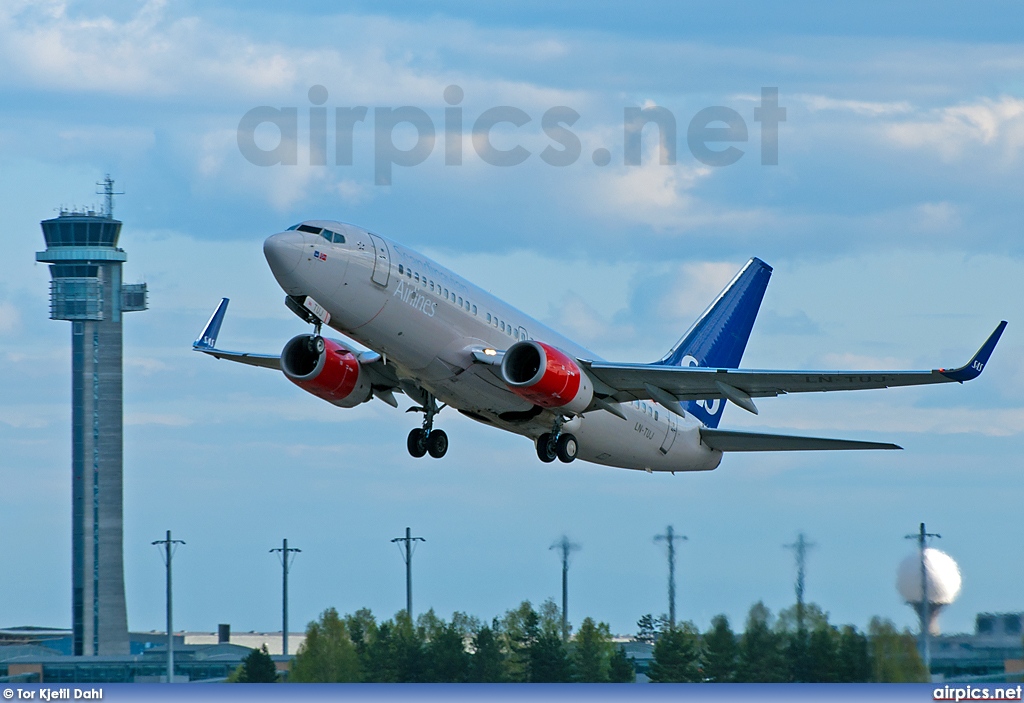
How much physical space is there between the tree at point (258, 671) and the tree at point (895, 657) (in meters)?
28.7

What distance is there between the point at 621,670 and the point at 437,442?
76.4ft

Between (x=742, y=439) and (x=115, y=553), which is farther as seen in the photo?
(x=115, y=553)

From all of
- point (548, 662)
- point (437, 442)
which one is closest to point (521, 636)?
point (548, 662)

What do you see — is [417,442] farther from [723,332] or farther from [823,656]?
[823,656]

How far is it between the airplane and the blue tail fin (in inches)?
111

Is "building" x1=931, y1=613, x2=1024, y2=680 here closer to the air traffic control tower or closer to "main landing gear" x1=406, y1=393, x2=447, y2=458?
"main landing gear" x1=406, y1=393, x2=447, y2=458

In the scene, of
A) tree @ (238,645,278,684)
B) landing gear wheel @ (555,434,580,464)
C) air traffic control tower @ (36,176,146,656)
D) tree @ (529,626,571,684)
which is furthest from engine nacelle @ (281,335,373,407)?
air traffic control tower @ (36,176,146,656)

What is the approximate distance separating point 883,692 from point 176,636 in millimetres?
69640

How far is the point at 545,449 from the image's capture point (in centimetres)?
4500

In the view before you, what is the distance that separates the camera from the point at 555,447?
45.1m

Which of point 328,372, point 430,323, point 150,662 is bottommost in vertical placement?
point 150,662

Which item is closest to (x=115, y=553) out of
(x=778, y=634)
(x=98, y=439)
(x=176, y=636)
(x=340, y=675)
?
(x=98, y=439)

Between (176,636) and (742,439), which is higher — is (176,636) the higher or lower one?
the lower one

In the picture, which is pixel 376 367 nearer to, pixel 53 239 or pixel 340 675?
pixel 340 675
